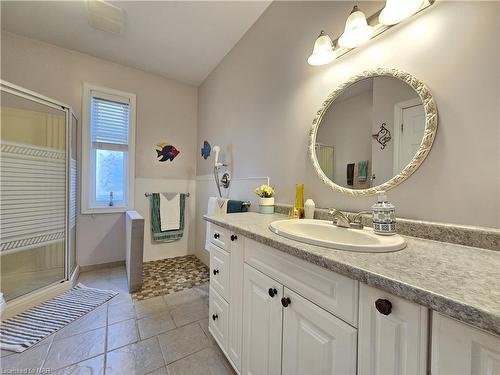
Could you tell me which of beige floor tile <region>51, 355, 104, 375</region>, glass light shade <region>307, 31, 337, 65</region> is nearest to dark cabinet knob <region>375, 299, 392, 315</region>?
glass light shade <region>307, 31, 337, 65</region>

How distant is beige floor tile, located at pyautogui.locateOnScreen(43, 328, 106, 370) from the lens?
1159mm

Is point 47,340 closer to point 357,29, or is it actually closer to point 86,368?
point 86,368

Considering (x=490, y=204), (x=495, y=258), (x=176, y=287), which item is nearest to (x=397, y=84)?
(x=490, y=204)

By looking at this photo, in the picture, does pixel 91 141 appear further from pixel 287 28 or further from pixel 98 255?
pixel 287 28

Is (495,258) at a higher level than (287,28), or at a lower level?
lower

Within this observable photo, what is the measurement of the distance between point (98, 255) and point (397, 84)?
3111mm

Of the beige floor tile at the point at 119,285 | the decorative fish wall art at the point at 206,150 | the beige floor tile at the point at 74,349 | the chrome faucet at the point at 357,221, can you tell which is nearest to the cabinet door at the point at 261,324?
the chrome faucet at the point at 357,221

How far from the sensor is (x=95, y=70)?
2379 millimetres

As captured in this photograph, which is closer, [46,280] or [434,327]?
[434,327]

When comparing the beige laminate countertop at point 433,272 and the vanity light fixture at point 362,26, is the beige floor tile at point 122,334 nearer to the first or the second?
the beige laminate countertop at point 433,272

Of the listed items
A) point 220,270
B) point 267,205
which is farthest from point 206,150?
point 220,270

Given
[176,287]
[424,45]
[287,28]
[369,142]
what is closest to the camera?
[424,45]

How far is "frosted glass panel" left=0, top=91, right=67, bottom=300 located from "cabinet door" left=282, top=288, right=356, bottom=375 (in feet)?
7.04

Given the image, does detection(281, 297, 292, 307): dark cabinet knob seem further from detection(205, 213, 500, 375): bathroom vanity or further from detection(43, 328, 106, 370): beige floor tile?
detection(43, 328, 106, 370): beige floor tile
